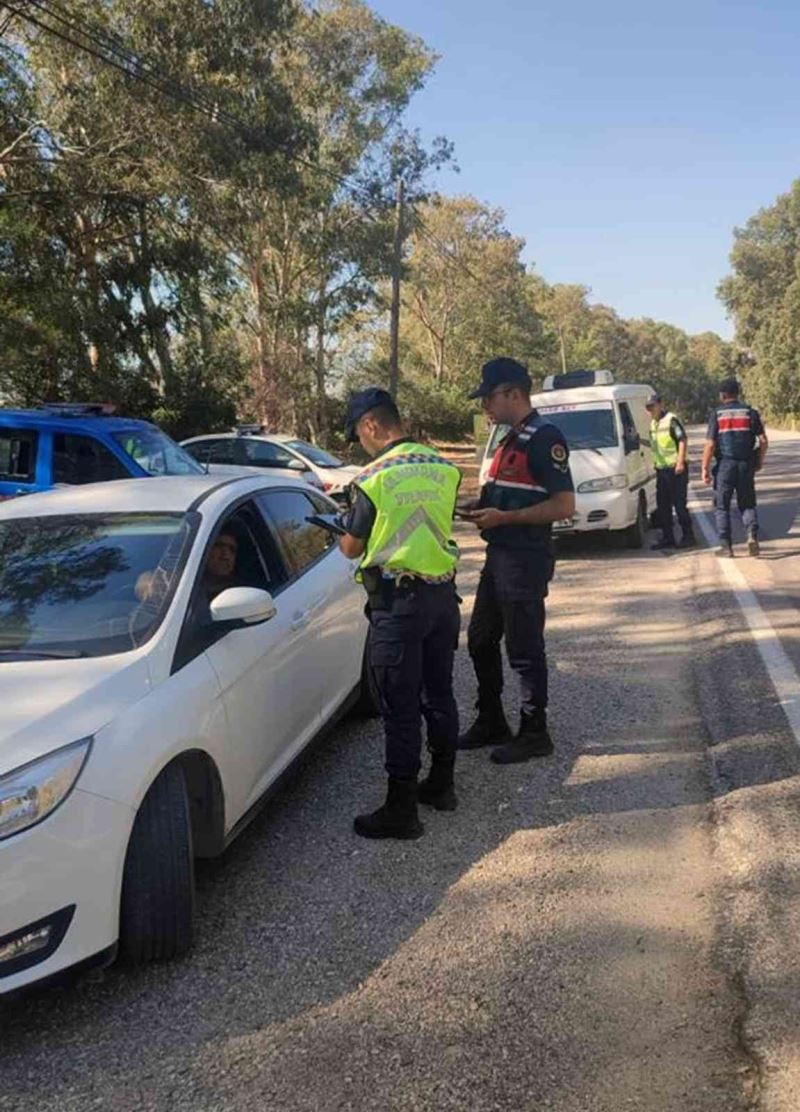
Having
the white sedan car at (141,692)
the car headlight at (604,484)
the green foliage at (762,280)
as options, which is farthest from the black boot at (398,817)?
the green foliage at (762,280)

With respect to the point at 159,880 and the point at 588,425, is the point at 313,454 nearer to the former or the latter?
the point at 588,425

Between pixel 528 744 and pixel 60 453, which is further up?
pixel 60 453

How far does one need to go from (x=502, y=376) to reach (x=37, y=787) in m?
2.93

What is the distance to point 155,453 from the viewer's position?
32.9 ft

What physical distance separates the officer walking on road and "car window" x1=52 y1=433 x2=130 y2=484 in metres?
6.30

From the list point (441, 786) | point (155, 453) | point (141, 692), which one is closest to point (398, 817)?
point (441, 786)

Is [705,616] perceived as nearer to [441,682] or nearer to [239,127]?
[441,682]

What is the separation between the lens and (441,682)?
427cm

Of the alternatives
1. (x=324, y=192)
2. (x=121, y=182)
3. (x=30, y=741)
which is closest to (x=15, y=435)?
(x=30, y=741)

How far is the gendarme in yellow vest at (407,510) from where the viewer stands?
4.00 m

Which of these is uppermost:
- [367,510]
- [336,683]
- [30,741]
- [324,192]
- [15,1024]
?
[324,192]

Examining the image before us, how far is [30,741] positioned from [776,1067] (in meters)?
2.21

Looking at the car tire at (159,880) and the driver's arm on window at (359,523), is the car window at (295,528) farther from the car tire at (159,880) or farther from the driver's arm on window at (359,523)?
the car tire at (159,880)

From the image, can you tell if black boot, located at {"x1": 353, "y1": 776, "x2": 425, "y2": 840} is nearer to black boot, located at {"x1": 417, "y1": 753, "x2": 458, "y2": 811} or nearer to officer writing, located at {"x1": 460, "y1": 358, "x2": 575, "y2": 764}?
black boot, located at {"x1": 417, "y1": 753, "x2": 458, "y2": 811}
